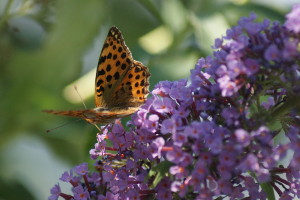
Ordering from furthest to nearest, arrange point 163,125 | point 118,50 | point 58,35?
1. point 58,35
2. point 118,50
3. point 163,125

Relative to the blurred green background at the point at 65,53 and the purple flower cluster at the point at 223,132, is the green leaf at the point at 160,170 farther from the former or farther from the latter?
the blurred green background at the point at 65,53

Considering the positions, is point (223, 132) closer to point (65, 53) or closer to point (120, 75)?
point (120, 75)

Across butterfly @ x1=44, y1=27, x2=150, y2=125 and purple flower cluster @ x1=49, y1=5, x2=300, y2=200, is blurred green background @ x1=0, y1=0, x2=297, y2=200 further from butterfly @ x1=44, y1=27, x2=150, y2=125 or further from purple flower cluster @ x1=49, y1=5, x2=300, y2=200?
purple flower cluster @ x1=49, y1=5, x2=300, y2=200

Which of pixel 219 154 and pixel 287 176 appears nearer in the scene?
pixel 219 154

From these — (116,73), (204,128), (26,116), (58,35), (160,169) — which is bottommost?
(160,169)

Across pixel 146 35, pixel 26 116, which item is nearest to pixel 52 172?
pixel 26 116

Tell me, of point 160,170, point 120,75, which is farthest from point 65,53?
point 160,170

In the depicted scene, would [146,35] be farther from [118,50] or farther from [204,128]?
[204,128]
